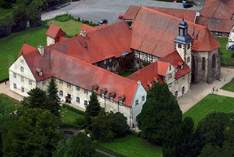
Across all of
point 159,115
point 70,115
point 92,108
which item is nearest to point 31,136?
point 92,108

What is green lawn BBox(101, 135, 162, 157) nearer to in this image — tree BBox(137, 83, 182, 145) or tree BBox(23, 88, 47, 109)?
tree BBox(137, 83, 182, 145)

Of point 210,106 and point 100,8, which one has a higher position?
point 100,8

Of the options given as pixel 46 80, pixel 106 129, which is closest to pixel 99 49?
pixel 46 80

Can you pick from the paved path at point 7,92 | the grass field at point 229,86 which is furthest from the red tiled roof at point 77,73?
the grass field at point 229,86

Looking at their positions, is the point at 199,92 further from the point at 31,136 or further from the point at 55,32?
the point at 31,136

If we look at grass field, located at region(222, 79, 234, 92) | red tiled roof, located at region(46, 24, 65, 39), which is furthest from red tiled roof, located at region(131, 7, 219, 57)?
red tiled roof, located at region(46, 24, 65, 39)

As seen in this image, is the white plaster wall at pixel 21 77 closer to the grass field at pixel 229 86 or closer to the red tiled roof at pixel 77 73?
the red tiled roof at pixel 77 73
